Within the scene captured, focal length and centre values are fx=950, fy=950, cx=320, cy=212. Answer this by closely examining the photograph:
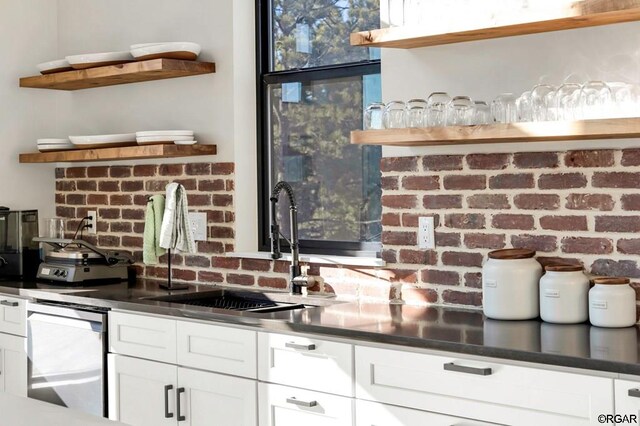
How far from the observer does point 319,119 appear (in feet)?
13.8

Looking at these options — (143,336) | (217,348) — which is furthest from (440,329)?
(143,336)

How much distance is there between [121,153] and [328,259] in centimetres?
123

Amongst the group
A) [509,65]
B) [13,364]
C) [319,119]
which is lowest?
[13,364]

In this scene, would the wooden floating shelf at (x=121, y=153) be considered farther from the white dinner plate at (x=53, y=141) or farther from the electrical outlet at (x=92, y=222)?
the electrical outlet at (x=92, y=222)

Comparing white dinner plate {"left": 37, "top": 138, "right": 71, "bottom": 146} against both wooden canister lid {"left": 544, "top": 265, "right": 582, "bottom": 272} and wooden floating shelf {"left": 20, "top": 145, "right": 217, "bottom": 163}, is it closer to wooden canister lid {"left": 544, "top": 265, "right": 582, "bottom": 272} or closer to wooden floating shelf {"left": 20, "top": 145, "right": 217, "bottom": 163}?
wooden floating shelf {"left": 20, "top": 145, "right": 217, "bottom": 163}

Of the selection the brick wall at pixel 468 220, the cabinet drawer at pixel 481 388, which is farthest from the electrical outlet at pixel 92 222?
the cabinet drawer at pixel 481 388

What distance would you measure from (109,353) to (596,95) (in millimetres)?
2209

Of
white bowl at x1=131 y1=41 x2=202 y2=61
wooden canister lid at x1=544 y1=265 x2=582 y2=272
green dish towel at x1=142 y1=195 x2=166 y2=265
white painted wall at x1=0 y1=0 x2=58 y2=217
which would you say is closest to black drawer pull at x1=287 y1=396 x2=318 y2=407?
wooden canister lid at x1=544 y1=265 x2=582 y2=272

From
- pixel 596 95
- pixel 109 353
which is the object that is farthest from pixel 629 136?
pixel 109 353

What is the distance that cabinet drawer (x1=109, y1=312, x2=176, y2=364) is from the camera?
3688 millimetres

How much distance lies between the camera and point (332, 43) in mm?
4145

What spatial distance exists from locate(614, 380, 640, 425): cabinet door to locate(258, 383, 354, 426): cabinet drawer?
0.92 metres

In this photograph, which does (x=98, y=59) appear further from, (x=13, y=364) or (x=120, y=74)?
(x=13, y=364)

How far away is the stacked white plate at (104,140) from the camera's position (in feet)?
15.1
